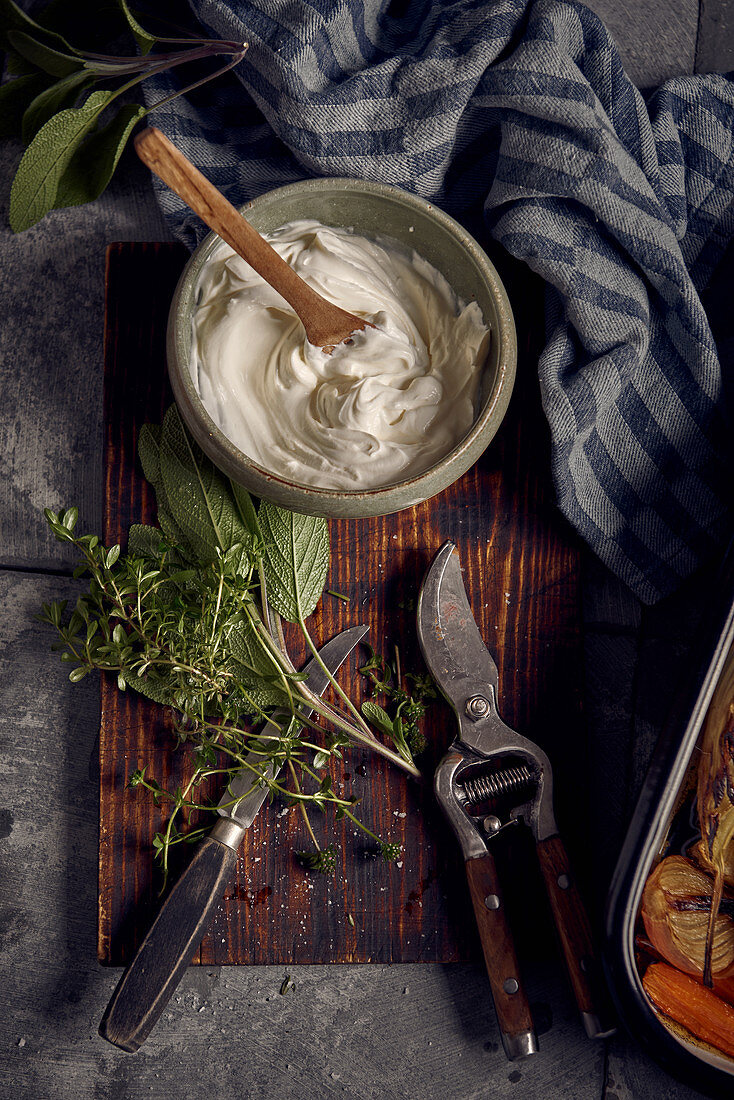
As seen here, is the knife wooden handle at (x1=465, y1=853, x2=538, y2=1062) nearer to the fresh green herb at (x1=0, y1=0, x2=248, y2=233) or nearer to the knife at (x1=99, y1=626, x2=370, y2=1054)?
the knife at (x1=99, y1=626, x2=370, y2=1054)

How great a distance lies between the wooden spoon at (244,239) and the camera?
0.71 m

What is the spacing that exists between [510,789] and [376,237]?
0.64 m

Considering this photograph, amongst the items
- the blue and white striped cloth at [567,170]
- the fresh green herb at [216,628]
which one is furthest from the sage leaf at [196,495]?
the blue and white striped cloth at [567,170]

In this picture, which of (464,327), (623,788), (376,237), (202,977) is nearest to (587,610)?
(623,788)

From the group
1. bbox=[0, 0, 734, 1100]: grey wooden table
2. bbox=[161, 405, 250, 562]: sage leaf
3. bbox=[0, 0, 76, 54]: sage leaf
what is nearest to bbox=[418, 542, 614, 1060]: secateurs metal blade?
bbox=[0, 0, 734, 1100]: grey wooden table

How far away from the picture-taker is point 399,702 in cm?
96

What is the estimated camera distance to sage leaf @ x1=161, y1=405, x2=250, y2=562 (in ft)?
3.00

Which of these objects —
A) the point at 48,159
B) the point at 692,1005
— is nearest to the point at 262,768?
the point at 692,1005

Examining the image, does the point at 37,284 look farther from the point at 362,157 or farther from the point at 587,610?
the point at 587,610

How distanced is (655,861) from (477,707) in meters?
0.24

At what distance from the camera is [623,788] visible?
102cm

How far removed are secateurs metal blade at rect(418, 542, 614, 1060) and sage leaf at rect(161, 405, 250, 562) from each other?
24cm

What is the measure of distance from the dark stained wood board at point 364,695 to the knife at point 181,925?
40 millimetres

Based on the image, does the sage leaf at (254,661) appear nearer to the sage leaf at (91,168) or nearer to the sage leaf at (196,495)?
the sage leaf at (196,495)
